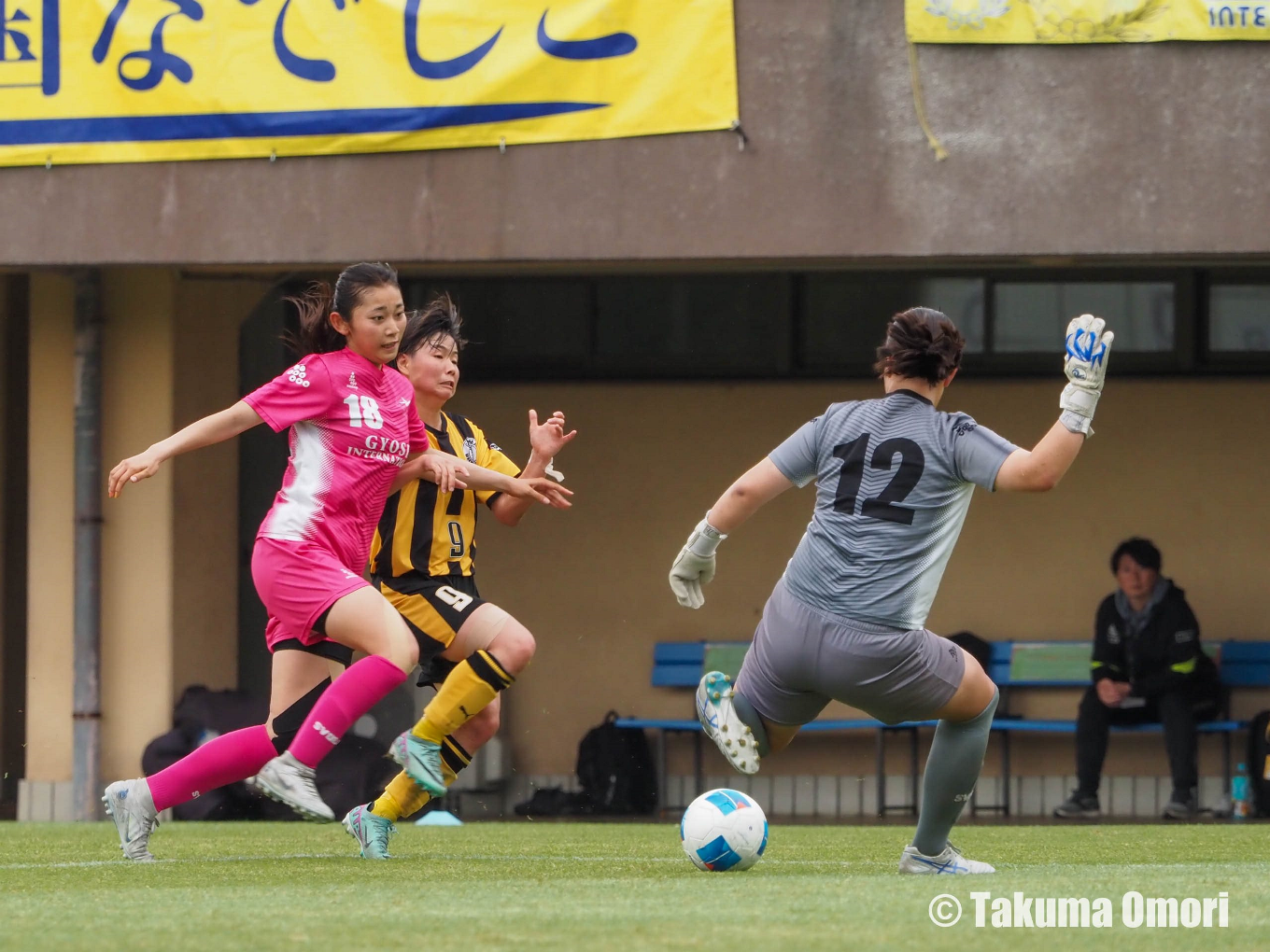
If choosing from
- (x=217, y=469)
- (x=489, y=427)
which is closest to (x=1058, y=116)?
(x=489, y=427)

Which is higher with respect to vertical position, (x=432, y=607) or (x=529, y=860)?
(x=432, y=607)

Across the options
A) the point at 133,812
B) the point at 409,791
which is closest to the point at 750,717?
the point at 409,791

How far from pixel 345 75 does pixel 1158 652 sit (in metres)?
5.47

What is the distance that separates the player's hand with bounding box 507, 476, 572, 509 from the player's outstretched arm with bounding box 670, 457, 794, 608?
2.67ft

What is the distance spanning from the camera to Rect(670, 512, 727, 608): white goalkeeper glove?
5004 mm

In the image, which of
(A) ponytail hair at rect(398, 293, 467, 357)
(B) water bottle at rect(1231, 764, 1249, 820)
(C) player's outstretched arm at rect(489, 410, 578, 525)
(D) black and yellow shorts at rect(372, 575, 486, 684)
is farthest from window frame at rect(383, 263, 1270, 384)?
(D) black and yellow shorts at rect(372, 575, 486, 684)

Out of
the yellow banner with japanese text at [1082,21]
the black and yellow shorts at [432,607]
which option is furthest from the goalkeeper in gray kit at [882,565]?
→ the yellow banner with japanese text at [1082,21]

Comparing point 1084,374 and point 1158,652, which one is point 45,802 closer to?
point 1158,652

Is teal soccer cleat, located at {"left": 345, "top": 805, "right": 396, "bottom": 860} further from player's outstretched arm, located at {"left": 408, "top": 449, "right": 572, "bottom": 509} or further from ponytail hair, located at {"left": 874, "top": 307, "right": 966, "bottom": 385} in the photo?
ponytail hair, located at {"left": 874, "top": 307, "right": 966, "bottom": 385}

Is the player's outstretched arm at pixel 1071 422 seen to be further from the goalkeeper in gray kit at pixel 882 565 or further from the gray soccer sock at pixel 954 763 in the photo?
the gray soccer sock at pixel 954 763

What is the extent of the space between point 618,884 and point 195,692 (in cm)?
595

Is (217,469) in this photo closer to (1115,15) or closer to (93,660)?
(93,660)

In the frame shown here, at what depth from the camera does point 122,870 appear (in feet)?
17.8

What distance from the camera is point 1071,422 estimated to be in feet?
14.8
